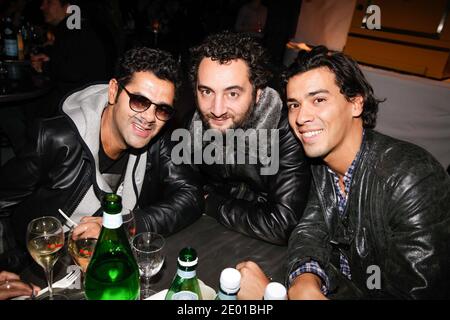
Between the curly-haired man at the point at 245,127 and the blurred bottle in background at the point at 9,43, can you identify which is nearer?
the curly-haired man at the point at 245,127

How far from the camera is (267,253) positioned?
1.68m

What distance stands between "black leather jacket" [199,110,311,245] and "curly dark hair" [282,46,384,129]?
18.8 inches

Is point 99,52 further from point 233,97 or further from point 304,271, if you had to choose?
point 304,271

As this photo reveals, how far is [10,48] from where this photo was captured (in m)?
3.95

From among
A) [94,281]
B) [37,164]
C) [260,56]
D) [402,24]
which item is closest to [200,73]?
[260,56]

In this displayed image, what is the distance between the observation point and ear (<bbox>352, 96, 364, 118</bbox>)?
1937 millimetres

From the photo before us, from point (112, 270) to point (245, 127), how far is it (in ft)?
4.89

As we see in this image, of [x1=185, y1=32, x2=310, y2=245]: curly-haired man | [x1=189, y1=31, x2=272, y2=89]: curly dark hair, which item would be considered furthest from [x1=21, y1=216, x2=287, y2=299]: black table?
[x1=189, y1=31, x2=272, y2=89]: curly dark hair

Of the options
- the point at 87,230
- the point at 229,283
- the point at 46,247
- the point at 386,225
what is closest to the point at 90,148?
the point at 87,230

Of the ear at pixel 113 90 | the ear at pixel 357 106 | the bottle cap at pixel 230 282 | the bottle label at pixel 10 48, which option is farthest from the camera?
the bottle label at pixel 10 48

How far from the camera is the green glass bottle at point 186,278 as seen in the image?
3.18 ft

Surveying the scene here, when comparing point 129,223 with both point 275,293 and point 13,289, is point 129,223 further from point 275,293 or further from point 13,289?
point 275,293

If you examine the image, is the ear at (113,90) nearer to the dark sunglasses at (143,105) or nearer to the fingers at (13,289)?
the dark sunglasses at (143,105)

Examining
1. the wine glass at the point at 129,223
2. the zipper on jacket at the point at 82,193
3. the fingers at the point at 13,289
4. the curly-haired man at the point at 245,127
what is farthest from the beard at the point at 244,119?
the fingers at the point at 13,289
